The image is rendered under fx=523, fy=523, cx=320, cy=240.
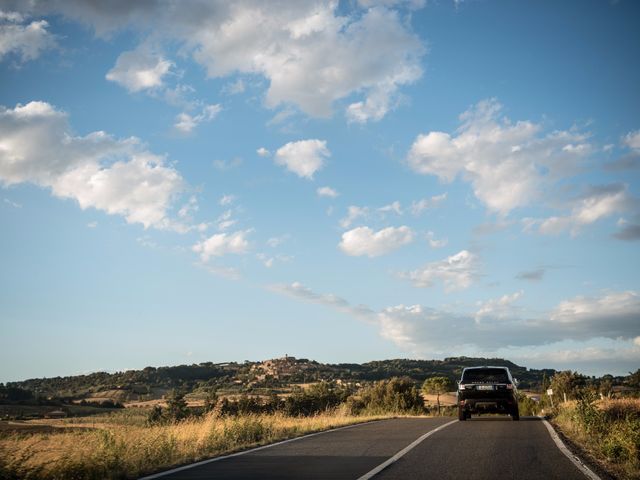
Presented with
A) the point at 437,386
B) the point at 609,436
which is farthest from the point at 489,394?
the point at 437,386

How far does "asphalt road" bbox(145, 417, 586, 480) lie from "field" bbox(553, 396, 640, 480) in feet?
2.22

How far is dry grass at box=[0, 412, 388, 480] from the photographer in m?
7.83

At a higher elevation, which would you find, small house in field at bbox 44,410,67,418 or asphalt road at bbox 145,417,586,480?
asphalt road at bbox 145,417,586,480

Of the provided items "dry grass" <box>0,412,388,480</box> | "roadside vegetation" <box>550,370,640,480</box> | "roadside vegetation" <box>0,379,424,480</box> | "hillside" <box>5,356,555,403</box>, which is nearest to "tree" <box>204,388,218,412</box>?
"roadside vegetation" <box>0,379,424,480</box>

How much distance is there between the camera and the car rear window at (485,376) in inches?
708

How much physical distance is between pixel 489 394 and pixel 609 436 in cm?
761

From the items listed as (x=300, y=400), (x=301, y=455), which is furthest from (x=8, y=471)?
(x=300, y=400)

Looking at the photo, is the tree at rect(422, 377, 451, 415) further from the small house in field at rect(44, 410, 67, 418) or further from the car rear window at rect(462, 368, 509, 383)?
the car rear window at rect(462, 368, 509, 383)

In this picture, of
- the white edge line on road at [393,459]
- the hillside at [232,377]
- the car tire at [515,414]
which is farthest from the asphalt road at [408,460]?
the hillside at [232,377]

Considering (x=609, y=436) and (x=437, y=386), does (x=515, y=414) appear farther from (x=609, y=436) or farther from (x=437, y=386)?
(x=437, y=386)

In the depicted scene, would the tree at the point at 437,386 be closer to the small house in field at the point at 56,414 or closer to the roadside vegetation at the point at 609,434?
the small house in field at the point at 56,414

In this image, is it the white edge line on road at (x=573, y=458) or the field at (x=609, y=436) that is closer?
the white edge line on road at (x=573, y=458)

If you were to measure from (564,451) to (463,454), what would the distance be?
218cm

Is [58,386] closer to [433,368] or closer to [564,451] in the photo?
[433,368]
